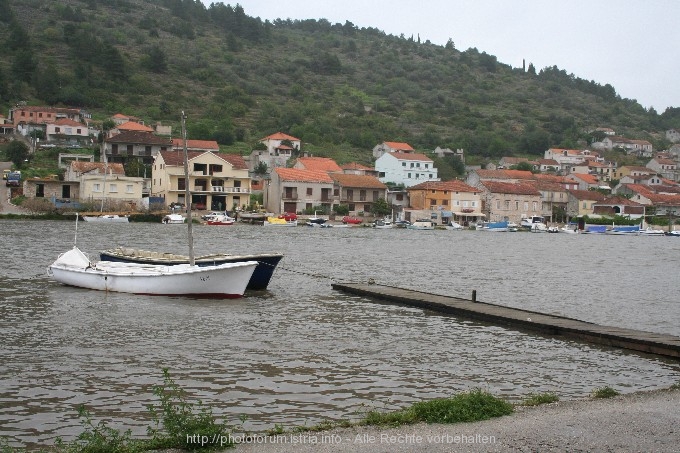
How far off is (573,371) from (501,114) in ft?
539

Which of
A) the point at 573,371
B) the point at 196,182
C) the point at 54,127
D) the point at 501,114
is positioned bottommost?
the point at 573,371

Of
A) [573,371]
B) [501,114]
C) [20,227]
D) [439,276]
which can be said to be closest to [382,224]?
[20,227]

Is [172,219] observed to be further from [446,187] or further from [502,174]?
[502,174]

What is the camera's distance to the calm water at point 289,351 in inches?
455

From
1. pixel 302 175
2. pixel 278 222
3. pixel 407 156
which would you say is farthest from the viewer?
pixel 407 156

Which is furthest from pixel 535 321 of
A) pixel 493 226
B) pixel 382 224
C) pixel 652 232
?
pixel 652 232

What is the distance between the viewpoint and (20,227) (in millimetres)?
54219

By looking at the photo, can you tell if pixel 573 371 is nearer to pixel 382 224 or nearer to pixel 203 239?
pixel 203 239

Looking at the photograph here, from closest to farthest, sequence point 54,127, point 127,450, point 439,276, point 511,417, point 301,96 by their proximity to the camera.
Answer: point 127,450
point 511,417
point 439,276
point 54,127
point 301,96

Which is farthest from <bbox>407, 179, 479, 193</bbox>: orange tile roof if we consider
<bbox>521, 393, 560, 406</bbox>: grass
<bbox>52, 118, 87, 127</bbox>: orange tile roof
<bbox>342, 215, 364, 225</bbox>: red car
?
<bbox>521, 393, 560, 406</bbox>: grass

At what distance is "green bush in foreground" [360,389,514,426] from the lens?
9.32 m

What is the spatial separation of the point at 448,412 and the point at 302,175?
7290cm

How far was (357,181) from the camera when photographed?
86.5 meters

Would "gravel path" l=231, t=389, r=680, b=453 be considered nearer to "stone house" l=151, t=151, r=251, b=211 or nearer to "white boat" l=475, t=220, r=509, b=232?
"stone house" l=151, t=151, r=251, b=211
